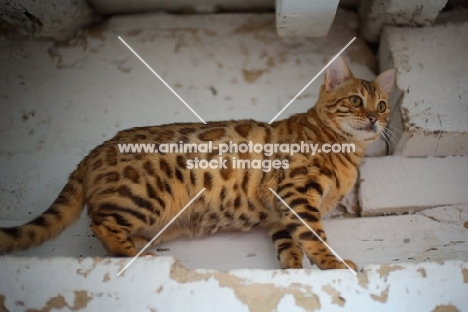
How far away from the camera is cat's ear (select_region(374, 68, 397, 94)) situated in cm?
343

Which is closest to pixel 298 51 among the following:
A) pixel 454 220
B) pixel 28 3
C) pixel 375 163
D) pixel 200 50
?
pixel 200 50

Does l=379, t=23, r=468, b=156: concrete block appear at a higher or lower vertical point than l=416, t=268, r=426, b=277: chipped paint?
higher

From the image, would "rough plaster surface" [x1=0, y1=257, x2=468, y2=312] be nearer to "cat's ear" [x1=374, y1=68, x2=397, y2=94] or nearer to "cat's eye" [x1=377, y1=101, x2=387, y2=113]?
"cat's eye" [x1=377, y1=101, x2=387, y2=113]

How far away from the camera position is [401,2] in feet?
11.6

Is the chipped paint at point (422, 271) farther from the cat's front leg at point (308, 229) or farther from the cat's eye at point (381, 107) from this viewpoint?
the cat's eye at point (381, 107)

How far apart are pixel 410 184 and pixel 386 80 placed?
25.1 inches

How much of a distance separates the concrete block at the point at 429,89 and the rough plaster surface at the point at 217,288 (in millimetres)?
1143

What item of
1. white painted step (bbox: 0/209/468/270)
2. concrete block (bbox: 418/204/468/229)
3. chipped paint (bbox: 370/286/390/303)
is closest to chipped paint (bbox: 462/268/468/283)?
chipped paint (bbox: 370/286/390/303)

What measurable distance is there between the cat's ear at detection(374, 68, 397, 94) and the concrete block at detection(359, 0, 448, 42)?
1.51ft

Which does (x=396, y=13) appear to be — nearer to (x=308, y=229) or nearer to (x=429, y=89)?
(x=429, y=89)

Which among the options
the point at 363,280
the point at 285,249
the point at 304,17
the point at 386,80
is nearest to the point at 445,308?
the point at 363,280

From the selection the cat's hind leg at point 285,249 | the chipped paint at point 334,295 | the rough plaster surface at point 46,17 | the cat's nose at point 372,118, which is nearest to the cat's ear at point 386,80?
the cat's nose at point 372,118

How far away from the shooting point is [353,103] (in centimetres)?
333

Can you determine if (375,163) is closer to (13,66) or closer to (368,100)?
(368,100)
